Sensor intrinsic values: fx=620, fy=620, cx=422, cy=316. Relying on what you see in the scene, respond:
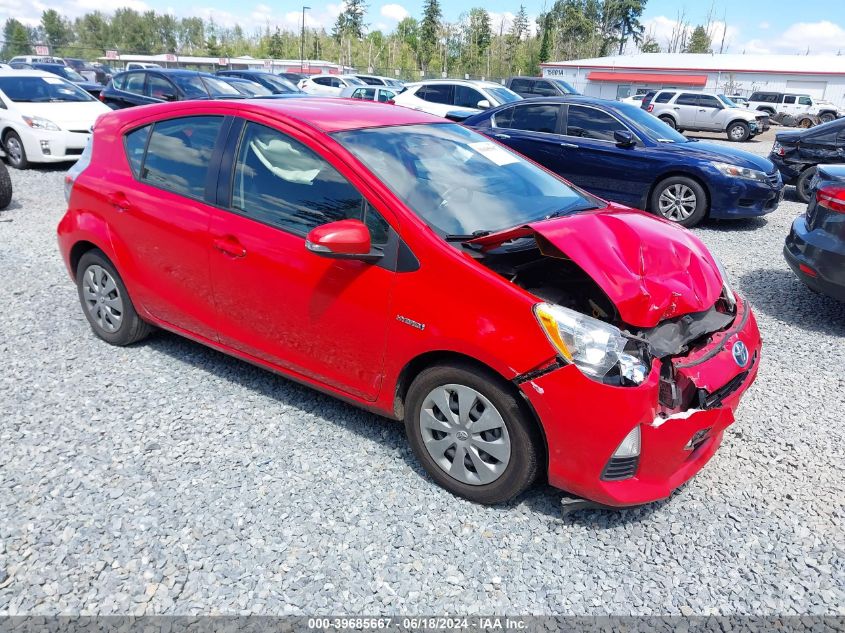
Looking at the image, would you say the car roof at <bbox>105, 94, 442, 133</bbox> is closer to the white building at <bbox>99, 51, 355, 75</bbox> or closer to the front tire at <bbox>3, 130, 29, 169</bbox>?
the front tire at <bbox>3, 130, 29, 169</bbox>

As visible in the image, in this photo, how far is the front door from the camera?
9.61 ft

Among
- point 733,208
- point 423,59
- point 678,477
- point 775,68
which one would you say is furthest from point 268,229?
point 423,59

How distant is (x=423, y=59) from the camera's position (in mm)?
83250

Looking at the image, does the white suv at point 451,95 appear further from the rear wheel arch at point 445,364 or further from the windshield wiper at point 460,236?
the rear wheel arch at point 445,364

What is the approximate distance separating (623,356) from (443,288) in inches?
31.2

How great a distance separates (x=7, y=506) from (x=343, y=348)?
166cm

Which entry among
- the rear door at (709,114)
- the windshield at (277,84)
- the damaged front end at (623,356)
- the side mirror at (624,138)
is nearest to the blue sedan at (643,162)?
the side mirror at (624,138)

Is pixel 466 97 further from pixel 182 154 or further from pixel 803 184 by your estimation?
pixel 182 154

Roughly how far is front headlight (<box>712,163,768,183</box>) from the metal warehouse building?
43.4m

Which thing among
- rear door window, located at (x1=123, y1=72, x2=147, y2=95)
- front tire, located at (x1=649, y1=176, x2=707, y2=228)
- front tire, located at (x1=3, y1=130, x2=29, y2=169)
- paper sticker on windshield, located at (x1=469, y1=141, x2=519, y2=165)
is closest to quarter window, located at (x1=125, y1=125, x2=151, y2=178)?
paper sticker on windshield, located at (x1=469, y1=141, x2=519, y2=165)

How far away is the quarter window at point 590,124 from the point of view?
8.45 m

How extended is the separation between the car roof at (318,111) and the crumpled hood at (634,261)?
42.6 inches

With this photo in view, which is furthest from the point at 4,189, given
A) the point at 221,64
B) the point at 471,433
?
the point at 221,64

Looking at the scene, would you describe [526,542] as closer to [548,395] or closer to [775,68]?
[548,395]
